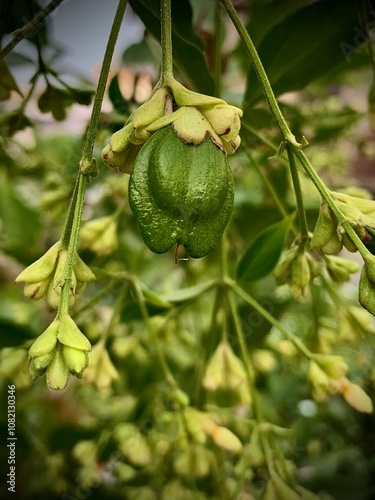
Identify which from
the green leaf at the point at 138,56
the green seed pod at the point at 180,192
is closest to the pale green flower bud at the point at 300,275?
the green seed pod at the point at 180,192

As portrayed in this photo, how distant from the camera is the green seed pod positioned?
25cm

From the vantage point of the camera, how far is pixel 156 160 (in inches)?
9.8

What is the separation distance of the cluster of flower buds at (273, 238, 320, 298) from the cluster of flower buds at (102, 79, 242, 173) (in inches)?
4.1

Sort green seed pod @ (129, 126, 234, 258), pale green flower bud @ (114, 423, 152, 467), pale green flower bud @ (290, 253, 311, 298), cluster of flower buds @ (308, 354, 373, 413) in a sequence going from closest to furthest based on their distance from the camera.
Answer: green seed pod @ (129, 126, 234, 258) < pale green flower bud @ (290, 253, 311, 298) < cluster of flower buds @ (308, 354, 373, 413) < pale green flower bud @ (114, 423, 152, 467)

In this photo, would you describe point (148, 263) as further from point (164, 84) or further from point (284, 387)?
point (164, 84)

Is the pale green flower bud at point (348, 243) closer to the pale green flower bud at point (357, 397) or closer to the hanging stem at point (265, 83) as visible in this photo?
the hanging stem at point (265, 83)

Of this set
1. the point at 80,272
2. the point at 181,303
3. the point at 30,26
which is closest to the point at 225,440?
the point at 181,303

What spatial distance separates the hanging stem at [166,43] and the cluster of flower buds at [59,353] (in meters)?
0.13

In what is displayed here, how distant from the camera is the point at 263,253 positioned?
1.57 feet

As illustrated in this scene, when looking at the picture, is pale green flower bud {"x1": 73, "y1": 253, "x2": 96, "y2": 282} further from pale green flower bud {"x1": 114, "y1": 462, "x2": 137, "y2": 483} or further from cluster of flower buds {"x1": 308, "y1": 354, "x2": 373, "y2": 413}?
pale green flower bud {"x1": 114, "y1": 462, "x2": 137, "y2": 483}

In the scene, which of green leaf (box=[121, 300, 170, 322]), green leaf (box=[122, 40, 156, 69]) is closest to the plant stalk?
green leaf (box=[121, 300, 170, 322])

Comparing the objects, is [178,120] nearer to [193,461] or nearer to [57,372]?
[57,372]

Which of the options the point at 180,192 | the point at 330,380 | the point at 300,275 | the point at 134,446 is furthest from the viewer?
the point at 134,446

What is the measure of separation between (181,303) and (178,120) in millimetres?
300
